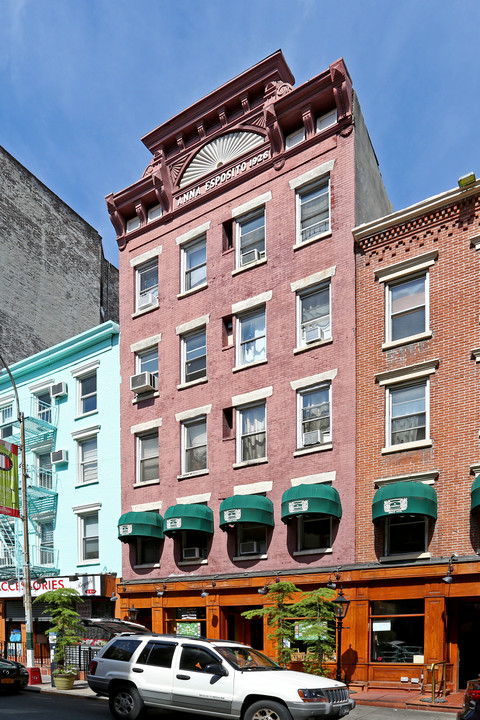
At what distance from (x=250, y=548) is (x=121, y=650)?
27.9 feet

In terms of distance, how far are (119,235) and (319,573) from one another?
17404 millimetres

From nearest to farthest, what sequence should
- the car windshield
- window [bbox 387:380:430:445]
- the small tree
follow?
the car windshield
window [bbox 387:380:430:445]
the small tree

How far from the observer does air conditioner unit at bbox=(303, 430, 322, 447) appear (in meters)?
23.0

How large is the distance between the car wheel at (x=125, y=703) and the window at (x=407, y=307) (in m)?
12.5

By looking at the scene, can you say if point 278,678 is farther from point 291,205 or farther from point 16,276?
point 16,276

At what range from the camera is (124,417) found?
29.2m

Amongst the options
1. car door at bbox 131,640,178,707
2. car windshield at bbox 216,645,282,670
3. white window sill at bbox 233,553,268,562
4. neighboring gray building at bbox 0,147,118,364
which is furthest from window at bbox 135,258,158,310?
car windshield at bbox 216,645,282,670

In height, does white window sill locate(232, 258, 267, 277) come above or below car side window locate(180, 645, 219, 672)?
above

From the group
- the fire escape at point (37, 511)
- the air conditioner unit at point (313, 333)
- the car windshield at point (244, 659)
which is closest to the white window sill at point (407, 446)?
the air conditioner unit at point (313, 333)

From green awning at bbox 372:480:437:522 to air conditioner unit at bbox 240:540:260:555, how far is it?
5429mm

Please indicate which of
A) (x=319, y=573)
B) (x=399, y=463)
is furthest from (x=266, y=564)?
(x=399, y=463)

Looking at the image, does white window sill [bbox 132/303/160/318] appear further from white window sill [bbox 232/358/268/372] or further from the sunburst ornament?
white window sill [bbox 232/358/268/372]

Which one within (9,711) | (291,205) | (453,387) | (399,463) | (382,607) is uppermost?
(291,205)

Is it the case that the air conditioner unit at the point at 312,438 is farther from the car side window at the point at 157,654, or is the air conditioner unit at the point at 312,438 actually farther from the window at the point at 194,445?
the car side window at the point at 157,654
